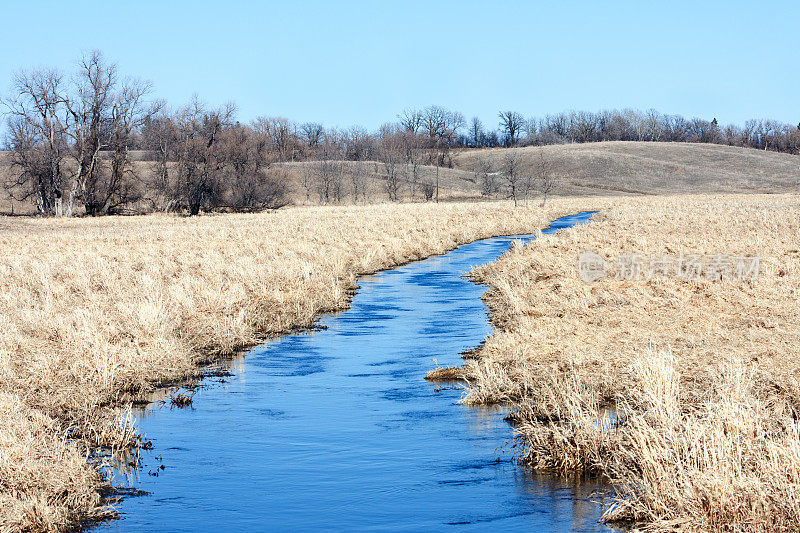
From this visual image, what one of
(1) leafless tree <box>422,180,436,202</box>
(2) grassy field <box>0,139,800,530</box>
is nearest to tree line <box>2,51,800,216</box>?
(1) leafless tree <box>422,180,436,202</box>

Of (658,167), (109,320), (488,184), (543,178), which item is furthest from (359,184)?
(109,320)

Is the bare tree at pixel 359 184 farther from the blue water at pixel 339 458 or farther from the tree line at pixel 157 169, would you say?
the blue water at pixel 339 458

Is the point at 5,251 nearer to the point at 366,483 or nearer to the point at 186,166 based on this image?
the point at 366,483

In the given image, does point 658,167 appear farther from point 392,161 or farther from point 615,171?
point 392,161

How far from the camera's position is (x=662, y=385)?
9797 millimetres

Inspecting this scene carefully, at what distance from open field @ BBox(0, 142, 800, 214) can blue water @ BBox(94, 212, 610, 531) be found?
84.8 metres

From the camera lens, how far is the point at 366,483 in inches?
348

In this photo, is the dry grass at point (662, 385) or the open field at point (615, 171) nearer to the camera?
the dry grass at point (662, 385)

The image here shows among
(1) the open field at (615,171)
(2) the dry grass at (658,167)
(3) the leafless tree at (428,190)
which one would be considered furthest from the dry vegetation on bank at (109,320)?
(2) the dry grass at (658,167)

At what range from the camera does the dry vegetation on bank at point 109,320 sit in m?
7.88

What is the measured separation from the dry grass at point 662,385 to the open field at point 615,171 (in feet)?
268

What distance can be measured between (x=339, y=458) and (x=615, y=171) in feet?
411

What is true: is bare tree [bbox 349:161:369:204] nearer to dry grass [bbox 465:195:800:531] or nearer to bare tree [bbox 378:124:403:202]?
bare tree [bbox 378:124:403:202]

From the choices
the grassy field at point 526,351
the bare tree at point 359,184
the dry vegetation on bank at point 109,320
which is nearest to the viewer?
the grassy field at point 526,351
